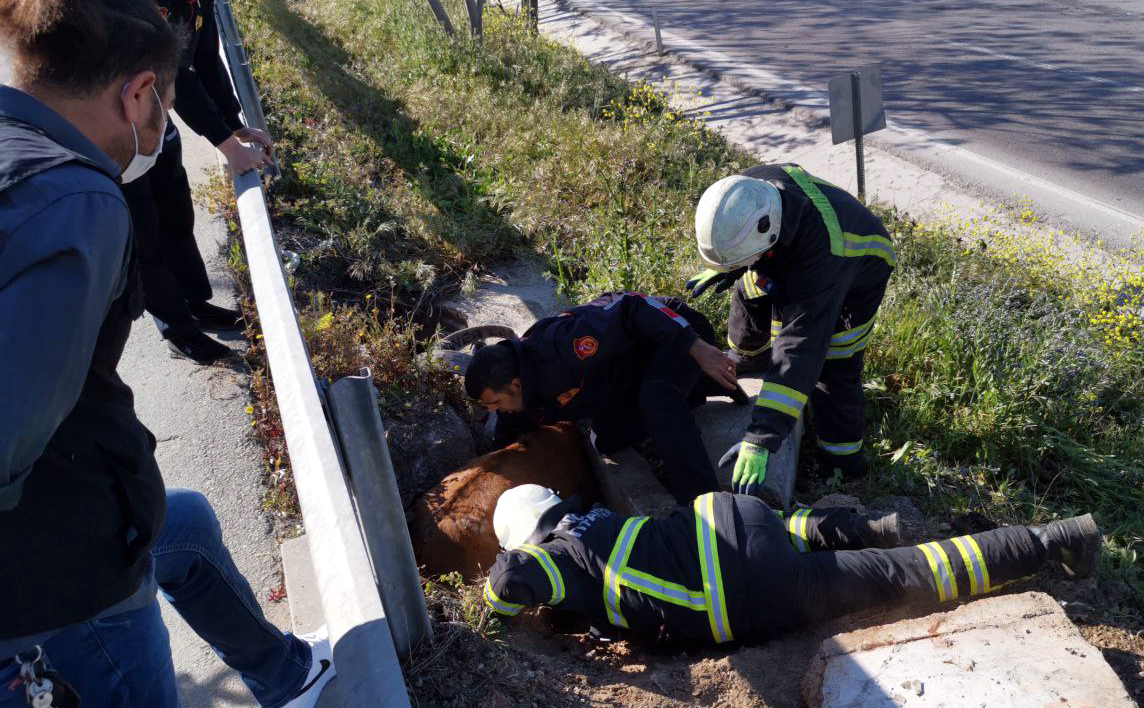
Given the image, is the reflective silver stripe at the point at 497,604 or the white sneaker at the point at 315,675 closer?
the white sneaker at the point at 315,675

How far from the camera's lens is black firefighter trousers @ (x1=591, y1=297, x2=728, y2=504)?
10.9 feet

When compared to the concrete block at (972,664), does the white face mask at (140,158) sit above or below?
above

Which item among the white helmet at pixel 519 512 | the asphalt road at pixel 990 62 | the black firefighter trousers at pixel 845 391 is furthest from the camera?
the asphalt road at pixel 990 62

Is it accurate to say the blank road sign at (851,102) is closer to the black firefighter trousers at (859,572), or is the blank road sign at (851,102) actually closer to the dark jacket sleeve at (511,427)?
the dark jacket sleeve at (511,427)

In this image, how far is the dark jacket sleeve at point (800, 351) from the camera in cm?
315

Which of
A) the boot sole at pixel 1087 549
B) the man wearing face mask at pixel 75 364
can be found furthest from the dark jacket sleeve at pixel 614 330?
the man wearing face mask at pixel 75 364

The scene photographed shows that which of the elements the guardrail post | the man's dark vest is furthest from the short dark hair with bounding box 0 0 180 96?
the guardrail post

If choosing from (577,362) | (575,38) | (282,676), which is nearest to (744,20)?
(575,38)

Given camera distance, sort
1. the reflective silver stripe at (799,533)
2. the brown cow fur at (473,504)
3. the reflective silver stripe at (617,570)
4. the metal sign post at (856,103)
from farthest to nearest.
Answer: the metal sign post at (856,103) < the brown cow fur at (473,504) < the reflective silver stripe at (799,533) < the reflective silver stripe at (617,570)

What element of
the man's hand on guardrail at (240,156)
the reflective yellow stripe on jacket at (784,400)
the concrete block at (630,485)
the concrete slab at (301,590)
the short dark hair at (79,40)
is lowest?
the concrete block at (630,485)

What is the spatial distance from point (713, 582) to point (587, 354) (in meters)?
1.21

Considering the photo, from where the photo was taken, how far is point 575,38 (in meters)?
12.4

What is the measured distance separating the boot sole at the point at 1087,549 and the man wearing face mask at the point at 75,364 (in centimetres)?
279

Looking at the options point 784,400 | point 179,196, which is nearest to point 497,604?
point 784,400
